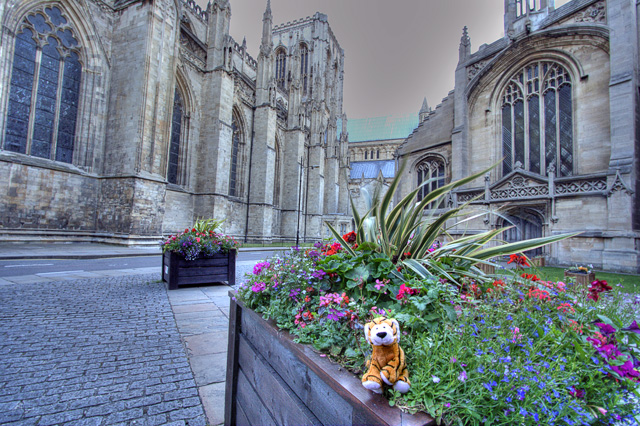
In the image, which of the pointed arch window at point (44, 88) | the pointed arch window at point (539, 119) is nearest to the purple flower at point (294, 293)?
the pointed arch window at point (539, 119)

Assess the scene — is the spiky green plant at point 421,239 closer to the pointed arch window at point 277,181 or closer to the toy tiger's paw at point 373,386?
the toy tiger's paw at point 373,386

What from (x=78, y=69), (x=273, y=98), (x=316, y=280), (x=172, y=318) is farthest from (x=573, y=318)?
(x=273, y=98)

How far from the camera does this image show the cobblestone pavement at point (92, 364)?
2.00 meters

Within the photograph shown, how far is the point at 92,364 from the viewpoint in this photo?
2643 mm

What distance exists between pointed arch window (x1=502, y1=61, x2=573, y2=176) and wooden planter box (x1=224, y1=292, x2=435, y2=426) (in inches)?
588

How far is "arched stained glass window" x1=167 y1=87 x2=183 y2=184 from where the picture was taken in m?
19.1

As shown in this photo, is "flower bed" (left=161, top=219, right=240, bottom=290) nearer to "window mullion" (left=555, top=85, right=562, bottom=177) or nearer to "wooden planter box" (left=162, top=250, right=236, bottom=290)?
"wooden planter box" (left=162, top=250, right=236, bottom=290)

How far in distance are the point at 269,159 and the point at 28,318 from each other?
22498mm

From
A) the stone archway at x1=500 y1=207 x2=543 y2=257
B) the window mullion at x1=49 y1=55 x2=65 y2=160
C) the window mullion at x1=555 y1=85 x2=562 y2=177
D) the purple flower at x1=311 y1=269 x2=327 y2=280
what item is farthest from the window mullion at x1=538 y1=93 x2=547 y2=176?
the window mullion at x1=49 y1=55 x2=65 y2=160

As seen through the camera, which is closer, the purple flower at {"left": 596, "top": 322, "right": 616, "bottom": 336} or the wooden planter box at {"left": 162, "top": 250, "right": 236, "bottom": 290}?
the purple flower at {"left": 596, "top": 322, "right": 616, "bottom": 336}

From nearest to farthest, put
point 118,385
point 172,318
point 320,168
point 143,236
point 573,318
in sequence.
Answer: point 573,318 → point 118,385 → point 172,318 → point 143,236 → point 320,168

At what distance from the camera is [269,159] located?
2542 cm

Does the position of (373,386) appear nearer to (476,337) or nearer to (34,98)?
(476,337)

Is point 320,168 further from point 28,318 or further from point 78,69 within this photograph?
point 28,318
